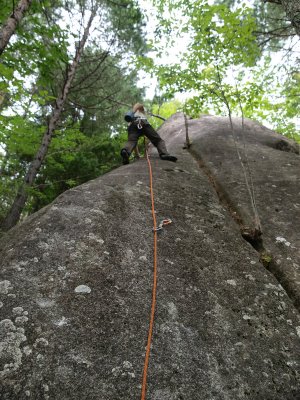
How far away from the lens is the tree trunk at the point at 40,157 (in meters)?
7.23

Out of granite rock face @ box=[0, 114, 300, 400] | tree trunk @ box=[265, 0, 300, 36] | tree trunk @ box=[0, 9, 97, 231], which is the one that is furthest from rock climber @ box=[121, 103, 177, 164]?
tree trunk @ box=[265, 0, 300, 36]

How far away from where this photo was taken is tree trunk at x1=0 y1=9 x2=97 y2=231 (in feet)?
23.7

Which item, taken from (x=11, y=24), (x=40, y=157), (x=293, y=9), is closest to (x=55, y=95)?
(x=40, y=157)

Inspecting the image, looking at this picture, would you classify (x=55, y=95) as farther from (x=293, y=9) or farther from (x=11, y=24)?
(x=293, y=9)

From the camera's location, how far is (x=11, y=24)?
4.60m

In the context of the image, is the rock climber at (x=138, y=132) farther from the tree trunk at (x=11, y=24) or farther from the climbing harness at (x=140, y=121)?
the tree trunk at (x=11, y=24)

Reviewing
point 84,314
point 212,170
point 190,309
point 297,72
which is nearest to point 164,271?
point 190,309

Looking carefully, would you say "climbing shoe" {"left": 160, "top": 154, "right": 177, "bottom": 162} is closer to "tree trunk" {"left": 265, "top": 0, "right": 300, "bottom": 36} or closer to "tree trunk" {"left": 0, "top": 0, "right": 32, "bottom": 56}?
"tree trunk" {"left": 265, "top": 0, "right": 300, "bottom": 36}

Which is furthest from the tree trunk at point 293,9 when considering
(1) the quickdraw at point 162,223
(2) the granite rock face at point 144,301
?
(1) the quickdraw at point 162,223

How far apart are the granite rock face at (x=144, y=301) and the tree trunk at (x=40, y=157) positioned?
367 centimetres

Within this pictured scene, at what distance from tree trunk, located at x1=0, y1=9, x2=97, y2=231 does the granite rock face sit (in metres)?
3.67

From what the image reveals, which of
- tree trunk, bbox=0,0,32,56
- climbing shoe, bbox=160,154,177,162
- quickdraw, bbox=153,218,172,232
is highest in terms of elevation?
tree trunk, bbox=0,0,32,56

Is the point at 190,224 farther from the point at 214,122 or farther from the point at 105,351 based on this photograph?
the point at 214,122

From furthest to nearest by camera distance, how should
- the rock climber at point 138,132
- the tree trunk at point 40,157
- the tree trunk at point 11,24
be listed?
the tree trunk at point 40,157
the rock climber at point 138,132
the tree trunk at point 11,24
